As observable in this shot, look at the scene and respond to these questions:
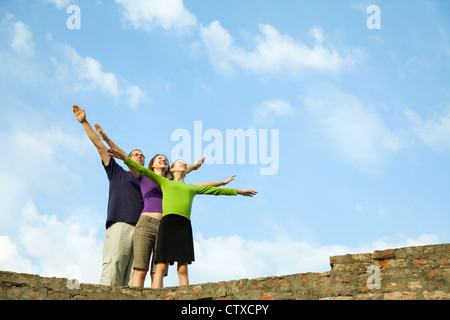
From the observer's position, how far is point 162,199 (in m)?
6.85

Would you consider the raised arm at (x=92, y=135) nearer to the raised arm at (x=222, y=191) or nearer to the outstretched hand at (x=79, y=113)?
the outstretched hand at (x=79, y=113)

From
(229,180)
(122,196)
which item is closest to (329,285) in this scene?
(229,180)

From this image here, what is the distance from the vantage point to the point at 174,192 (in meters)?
6.72

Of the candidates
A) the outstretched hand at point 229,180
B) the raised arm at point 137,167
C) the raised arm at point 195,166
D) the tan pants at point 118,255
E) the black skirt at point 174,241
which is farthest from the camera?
the raised arm at point 195,166

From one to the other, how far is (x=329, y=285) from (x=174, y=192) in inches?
84.2

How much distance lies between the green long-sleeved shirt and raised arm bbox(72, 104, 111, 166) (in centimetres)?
71

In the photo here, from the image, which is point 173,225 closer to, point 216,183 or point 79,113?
point 216,183

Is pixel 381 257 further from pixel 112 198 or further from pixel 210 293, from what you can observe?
pixel 112 198

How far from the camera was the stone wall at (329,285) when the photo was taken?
5.41 metres

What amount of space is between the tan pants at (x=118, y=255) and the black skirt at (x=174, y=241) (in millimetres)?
507

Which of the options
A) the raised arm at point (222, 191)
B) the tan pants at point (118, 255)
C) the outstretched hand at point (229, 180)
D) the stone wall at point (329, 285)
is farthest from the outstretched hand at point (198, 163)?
the stone wall at point (329, 285)

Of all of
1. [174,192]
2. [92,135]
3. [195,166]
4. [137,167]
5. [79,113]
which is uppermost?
[79,113]

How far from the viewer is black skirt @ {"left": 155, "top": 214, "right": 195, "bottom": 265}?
251 inches
